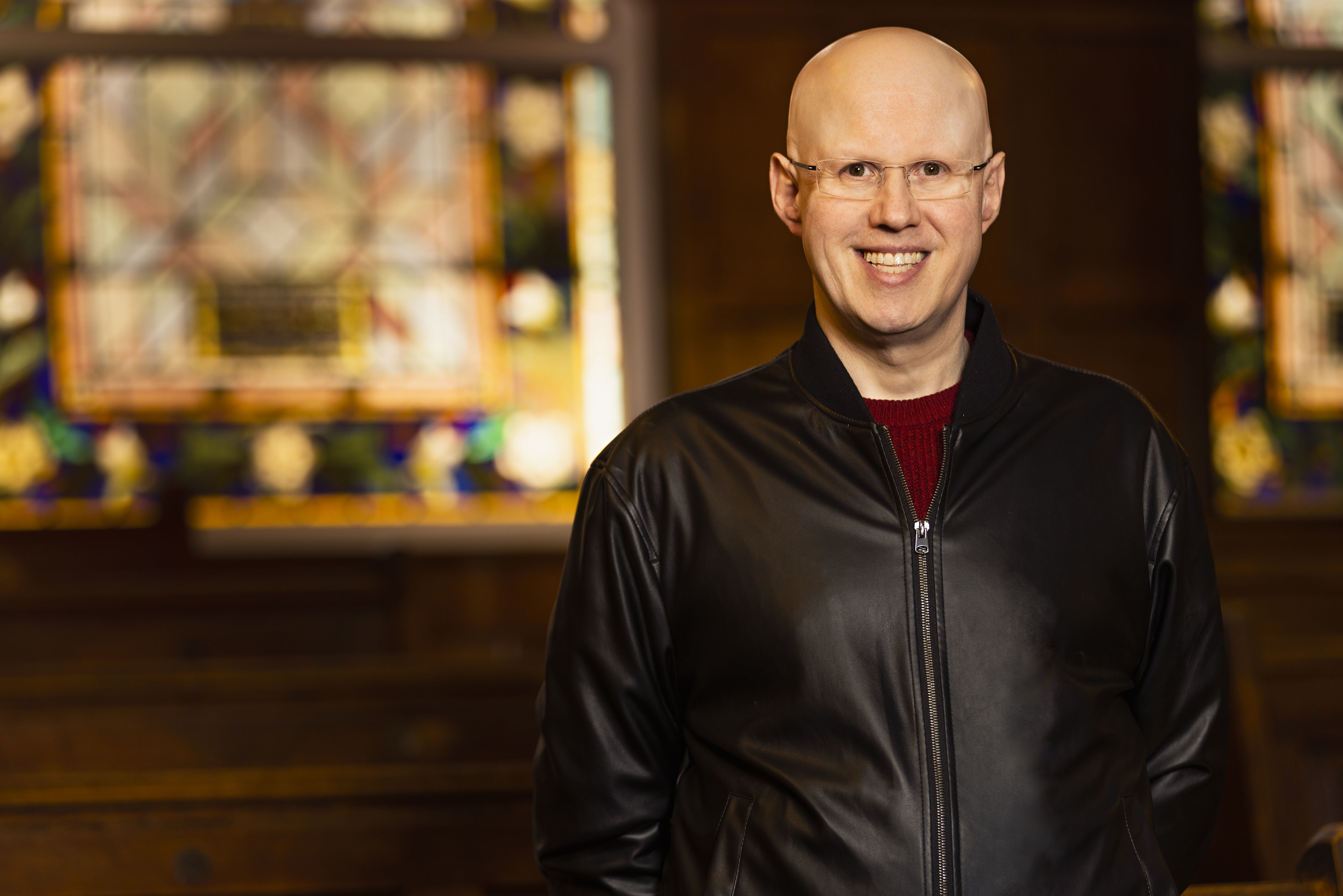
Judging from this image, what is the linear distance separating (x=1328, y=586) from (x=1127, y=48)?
2.11m

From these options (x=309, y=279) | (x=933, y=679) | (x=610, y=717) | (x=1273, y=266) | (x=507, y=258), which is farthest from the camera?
(x=1273, y=266)

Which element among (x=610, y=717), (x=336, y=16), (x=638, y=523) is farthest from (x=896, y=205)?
(x=336, y=16)

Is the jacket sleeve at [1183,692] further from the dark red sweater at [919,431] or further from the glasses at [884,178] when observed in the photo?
the glasses at [884,178]

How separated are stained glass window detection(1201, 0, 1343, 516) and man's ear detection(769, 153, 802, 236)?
4.57m

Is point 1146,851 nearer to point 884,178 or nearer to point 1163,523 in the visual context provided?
point 1163,523

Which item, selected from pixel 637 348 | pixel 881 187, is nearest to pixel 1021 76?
pixel 637 348

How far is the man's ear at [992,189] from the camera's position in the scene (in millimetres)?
1161

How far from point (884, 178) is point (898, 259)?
7 centimetres

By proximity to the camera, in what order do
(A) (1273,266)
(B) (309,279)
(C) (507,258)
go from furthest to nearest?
(A) (1273,266) → (C) (507,258) → (B) (309,279)

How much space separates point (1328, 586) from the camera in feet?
15.0

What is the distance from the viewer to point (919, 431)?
117 cm

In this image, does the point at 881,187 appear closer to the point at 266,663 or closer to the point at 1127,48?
the point at 266,663

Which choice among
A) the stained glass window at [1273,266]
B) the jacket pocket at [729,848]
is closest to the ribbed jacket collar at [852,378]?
the jacket pocket at [729,848]

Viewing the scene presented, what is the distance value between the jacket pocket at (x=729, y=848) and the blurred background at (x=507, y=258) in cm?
347
